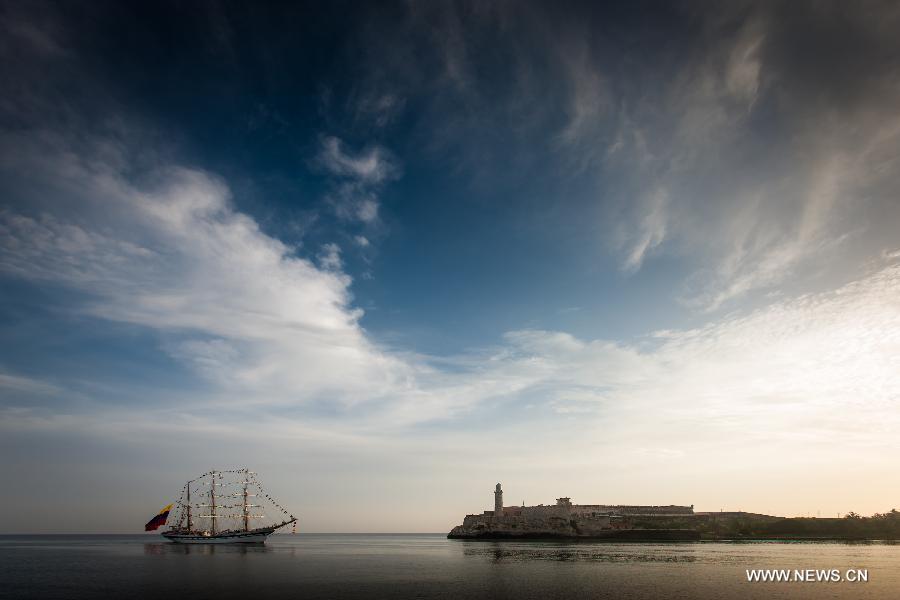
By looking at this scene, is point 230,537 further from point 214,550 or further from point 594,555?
point 594,555

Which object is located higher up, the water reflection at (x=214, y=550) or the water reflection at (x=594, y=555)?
the water reflection at (x=594, y=555)

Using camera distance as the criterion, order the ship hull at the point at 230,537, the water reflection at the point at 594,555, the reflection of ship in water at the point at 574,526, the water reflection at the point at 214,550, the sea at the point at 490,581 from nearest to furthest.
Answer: the sea at the point at 490,581
the water reflection at the point at 594,555
the water reflection at the point at 214,550
the reflection of ship in water at the point at 574,526
the ship hull at the point at 230,537

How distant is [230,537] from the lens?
186750mm

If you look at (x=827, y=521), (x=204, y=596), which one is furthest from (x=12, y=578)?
(x=827, y=521)

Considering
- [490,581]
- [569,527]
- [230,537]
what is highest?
[490,581]

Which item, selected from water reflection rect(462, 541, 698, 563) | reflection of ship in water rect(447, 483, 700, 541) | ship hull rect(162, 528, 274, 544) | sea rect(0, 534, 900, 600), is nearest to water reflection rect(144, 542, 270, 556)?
ship hull rect(162, 528, 274, 544)

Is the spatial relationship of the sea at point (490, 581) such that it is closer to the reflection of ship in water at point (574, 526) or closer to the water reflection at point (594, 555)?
the water reflection at point (594, 555)

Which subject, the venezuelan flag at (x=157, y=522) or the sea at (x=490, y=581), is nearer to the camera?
the sea at (x=490, y=581)

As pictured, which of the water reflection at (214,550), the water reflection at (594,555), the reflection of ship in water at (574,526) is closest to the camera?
the water reflection at (594,555)

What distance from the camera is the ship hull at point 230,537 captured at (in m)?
183

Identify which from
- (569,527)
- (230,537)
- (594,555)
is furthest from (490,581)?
(230,537)

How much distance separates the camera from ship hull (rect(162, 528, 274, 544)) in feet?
601

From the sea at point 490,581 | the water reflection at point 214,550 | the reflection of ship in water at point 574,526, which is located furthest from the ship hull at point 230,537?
the sea at point 490,581

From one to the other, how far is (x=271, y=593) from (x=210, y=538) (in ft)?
534
